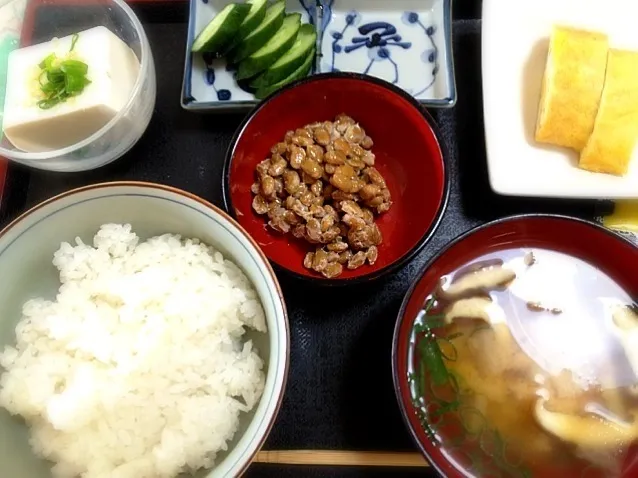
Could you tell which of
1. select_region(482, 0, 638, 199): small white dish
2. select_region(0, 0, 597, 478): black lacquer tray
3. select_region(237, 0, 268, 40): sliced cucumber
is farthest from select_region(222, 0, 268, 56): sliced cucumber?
select_region(482, 0, 638, 199): small white dish

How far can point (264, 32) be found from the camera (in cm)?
194

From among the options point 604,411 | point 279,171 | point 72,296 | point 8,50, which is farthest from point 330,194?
point 8,50

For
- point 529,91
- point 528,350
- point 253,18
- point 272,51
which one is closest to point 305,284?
point 528,350

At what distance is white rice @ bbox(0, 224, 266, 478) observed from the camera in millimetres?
1450

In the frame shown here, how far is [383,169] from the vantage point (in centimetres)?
198

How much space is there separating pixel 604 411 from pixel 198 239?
1059 mm

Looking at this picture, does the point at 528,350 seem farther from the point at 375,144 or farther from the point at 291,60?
the point at 291,60

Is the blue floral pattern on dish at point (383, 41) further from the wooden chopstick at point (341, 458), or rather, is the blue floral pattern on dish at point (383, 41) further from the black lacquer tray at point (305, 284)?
the wooden chopstick at point (341, 458)

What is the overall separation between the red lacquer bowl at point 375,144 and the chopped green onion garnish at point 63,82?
0.45m

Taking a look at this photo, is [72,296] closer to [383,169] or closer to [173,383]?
[173,383]

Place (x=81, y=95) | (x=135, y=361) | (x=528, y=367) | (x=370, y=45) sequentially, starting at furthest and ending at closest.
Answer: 1. (x=370, y=45)
2. (x=81, y=95)
3. (x=528, y=367)
4. (x=135, y=361)

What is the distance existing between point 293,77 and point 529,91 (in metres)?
0.70

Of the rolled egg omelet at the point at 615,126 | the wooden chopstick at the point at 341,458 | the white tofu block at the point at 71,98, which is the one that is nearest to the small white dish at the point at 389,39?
the rolled egg omelet at the point at 615,126

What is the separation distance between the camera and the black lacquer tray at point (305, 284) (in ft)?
5.60
